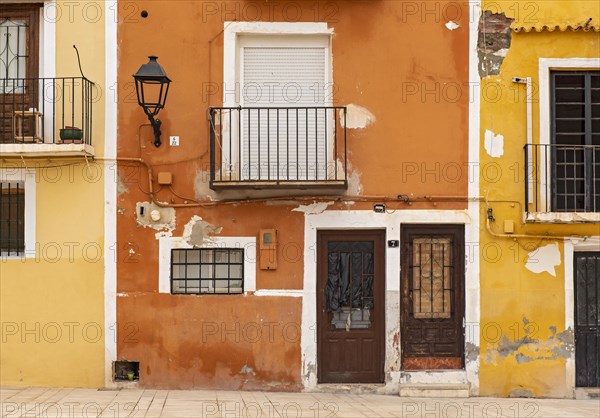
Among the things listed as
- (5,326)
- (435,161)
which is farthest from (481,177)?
(5,326)

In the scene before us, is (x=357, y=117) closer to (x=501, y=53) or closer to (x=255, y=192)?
(x=255, y=192)

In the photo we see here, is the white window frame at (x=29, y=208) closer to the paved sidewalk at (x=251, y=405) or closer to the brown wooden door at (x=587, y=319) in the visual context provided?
the paved sidewalk at (x=251, y=405)

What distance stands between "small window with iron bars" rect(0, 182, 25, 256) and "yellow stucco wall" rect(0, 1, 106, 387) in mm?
266

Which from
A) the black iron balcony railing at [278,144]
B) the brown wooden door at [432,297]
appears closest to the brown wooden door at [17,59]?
the black iron balcony railing at [278,144]

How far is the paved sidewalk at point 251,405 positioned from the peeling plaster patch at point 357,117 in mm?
3665

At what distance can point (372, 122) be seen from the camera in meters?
12.2

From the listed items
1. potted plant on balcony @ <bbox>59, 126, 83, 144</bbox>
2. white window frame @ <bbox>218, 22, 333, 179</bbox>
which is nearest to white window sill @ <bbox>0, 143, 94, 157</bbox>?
potted plant on balcony @ <bbox>59, 126, 83, 144</bbox>

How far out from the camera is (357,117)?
40.1ft

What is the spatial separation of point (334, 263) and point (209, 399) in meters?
2.52

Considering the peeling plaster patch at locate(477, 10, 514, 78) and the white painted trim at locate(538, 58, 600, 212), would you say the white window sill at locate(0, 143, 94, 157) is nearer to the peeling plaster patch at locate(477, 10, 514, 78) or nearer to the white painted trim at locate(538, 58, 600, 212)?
the peeling plaster patch at locate(477, 10, 514, 78)

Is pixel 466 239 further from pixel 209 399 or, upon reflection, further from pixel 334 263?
pixel 209 399

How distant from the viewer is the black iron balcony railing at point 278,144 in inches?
477

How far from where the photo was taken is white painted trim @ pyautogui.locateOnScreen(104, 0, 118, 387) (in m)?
12.0

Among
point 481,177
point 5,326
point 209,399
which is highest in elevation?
point 481,177
